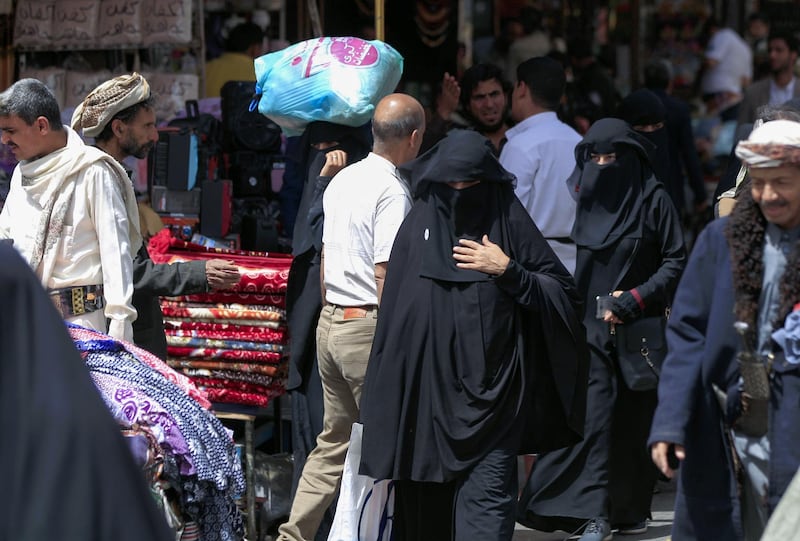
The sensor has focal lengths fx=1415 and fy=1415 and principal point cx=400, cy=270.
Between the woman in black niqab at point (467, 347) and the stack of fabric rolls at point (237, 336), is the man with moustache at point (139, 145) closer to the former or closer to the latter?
the stack of fabric rolls at point (237, 336)

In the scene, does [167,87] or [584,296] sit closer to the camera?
[584,296]

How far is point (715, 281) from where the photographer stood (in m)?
3.89

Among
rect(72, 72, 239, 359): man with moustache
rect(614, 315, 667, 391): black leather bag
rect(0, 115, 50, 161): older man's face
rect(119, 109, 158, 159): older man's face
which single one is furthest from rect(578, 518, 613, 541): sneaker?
rect(0, 115, 50, 161): older man's face

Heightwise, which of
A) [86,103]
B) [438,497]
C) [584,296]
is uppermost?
[86,103]

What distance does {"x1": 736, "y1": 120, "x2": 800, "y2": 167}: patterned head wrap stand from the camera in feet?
12.2

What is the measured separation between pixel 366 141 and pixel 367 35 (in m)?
4.39

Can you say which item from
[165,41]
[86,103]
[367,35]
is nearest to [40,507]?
[86,103]

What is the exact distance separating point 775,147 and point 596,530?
8.74 ft

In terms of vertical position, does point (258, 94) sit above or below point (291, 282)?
above

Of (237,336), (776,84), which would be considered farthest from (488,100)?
(776,84)

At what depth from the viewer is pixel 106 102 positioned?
208 inches

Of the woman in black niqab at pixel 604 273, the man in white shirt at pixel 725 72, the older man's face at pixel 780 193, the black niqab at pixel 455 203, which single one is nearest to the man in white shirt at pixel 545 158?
the woman in black niqab at pixel 604 273

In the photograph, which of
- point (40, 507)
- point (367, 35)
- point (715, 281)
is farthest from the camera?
point (367, 35)

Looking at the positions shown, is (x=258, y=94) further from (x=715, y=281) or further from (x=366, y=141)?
(x=715, y=281)
